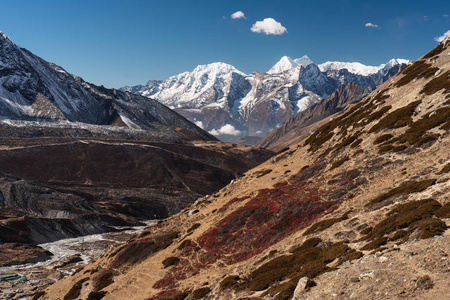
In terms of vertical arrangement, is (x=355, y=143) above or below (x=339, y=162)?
above

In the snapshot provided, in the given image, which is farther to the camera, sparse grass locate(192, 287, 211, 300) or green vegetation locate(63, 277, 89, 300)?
green vegetation locate(63, 277, 89, 300)

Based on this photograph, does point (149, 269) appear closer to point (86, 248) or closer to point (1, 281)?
point (1, 281)

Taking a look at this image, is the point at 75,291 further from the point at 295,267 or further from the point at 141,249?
the point at 295,267

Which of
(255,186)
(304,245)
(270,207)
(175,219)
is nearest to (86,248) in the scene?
(175,219)

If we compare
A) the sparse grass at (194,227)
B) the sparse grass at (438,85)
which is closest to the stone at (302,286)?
the sparse grass at (194,227)

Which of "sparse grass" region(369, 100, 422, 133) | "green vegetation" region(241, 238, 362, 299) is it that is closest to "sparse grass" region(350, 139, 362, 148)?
"sparse grass" region(369, 100, 422, 133)

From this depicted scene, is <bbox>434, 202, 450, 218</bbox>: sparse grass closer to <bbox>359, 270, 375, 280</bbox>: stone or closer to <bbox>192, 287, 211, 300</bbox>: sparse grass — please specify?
<bbox>359, 270, 375, 280</bbox>: stone

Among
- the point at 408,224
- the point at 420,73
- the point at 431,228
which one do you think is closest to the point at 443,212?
the point at 408,224
